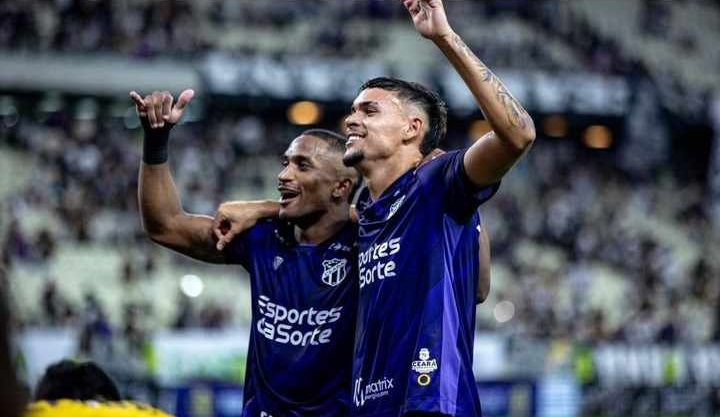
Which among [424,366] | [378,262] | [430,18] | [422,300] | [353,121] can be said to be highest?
[430,18]

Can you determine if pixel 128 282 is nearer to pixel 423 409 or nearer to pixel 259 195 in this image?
pixel 259 195

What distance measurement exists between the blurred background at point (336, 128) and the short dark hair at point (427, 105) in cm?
1526

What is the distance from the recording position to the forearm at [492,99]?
4930mm

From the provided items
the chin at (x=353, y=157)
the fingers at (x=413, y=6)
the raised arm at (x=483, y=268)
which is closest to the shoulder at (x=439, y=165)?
the chin at (x=353, y=157)

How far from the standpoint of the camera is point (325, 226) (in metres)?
6.36

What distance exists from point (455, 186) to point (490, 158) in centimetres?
27

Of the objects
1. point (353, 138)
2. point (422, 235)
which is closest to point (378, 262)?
point (422, 235)

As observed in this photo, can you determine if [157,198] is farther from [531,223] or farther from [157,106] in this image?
[531,223]

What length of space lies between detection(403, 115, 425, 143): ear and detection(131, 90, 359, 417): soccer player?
0.73 metres

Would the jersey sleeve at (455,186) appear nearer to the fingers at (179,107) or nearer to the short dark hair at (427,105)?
the short dark hair at (427,105)

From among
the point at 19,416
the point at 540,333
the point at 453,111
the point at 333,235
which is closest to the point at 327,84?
the point at 453,111

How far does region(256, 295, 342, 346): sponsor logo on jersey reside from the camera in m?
5.89

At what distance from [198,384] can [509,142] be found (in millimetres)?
17473

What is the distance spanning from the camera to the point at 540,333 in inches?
1085
